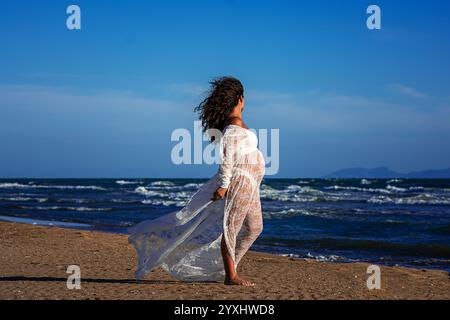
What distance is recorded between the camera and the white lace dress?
6.59m

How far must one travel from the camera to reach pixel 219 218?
6828 mm

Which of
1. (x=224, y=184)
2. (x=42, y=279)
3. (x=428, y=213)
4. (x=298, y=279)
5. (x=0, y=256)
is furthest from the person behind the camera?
(x=428, y=213)

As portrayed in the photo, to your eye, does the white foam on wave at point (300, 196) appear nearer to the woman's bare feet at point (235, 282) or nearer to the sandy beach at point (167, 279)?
the sandy beach at point (167, 279)

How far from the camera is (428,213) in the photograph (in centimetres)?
2355

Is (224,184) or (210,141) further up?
(210,141)

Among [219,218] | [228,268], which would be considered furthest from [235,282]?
[219,218]

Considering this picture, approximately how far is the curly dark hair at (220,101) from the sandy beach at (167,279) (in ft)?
5.87

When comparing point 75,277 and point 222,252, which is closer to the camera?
point 222,252

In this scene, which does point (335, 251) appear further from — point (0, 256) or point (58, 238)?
point (0, 256)

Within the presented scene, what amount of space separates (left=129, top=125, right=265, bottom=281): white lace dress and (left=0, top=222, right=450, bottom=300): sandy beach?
239 mm

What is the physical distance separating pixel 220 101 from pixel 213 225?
1.36 metres

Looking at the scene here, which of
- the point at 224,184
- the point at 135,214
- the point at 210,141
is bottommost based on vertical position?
the point at 135,214
